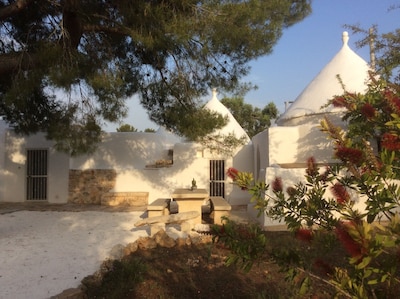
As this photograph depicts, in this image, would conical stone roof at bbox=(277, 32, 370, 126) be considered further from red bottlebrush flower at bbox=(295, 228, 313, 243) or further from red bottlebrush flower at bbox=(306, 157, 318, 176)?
red bottlebrush flower at bbox=(295, 228, 313, 243)

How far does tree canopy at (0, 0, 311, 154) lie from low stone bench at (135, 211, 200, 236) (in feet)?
6.35

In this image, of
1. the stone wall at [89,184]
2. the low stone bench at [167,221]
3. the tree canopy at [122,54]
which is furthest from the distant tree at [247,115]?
the low stone bench at [167,221]

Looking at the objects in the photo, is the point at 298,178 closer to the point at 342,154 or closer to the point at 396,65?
the point at 396,65

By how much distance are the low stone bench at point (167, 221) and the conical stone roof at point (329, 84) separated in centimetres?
645

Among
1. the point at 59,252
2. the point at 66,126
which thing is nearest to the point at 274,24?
the point at 66,126

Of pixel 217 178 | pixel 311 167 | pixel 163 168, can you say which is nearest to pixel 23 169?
pixel 163 168

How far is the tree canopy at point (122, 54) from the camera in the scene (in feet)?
21.2

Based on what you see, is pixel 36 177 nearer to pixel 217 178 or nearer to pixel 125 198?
pixel 125 198

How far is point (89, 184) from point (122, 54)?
6.46 meters

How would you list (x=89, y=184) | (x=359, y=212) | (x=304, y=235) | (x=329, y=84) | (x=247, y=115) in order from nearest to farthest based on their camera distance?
1. (x=359, y=212)
2. (x=304, y=235)
3. (x=329, y=84)
4. (x=89, y=184)
5. (x=247, y=115)

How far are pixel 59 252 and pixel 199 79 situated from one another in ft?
15.0

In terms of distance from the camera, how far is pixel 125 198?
1305cm

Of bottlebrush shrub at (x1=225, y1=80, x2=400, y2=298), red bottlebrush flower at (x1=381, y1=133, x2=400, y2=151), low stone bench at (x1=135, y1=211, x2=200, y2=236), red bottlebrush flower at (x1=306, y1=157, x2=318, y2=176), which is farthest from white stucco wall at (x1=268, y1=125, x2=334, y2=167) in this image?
red bottlebrush flower at (x1=381, y1=133, x2=400, y2=151)

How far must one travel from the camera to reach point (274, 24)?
7.17 meters
